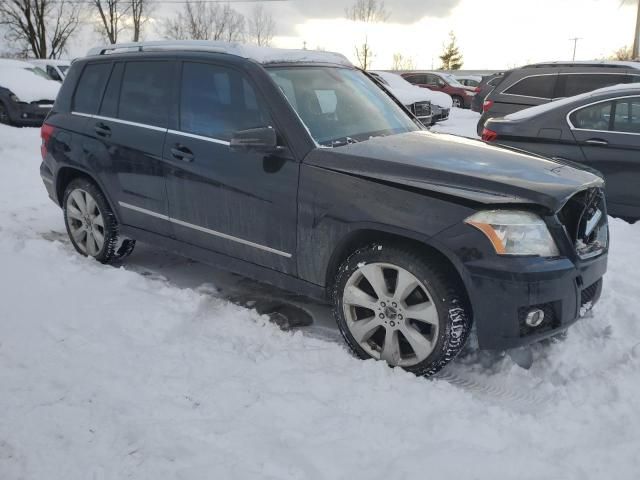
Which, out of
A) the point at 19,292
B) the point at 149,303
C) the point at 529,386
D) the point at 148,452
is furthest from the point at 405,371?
the point at 19,292

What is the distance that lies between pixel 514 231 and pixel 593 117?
157 inches

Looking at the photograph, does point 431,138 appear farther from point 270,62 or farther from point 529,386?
point 529,386

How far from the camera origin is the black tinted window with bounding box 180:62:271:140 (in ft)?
11.7

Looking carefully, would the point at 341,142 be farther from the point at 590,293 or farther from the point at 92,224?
the point at 92,224

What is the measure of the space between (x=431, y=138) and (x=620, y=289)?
1884mm

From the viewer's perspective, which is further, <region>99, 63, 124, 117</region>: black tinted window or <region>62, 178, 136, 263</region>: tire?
<region>62, 178, 136, 263</region>: tire

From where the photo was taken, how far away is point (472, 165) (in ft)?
10.0

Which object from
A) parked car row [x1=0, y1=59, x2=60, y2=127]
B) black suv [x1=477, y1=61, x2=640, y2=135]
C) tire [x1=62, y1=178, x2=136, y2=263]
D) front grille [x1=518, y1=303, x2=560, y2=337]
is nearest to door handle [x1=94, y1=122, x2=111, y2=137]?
tire [x1=62, y1=178, x2=136, y2=263]

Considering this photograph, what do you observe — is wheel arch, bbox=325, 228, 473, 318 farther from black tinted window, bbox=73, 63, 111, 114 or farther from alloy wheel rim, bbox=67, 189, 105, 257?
black tinted window, bbox=73, 63, 111, 114

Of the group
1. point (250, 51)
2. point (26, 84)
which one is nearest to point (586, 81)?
point (250, 51)

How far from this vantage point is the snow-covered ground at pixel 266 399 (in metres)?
2.38

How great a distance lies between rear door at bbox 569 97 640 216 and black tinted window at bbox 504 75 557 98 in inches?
131

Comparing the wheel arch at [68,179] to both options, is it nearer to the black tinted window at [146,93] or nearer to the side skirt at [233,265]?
the side skirt at [233,265]

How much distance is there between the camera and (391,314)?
121 inches
